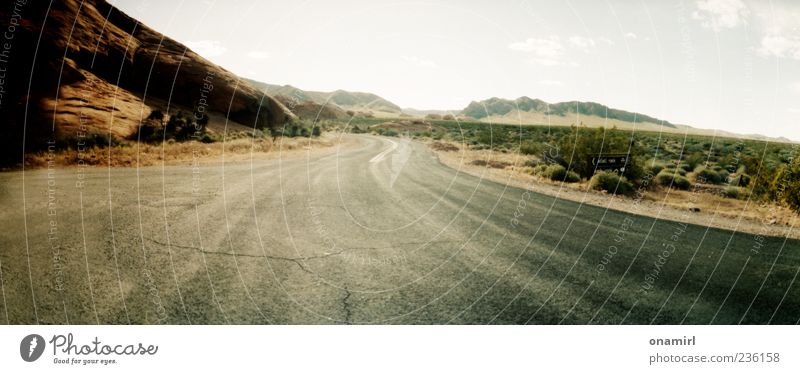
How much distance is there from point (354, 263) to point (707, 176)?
23080 mm

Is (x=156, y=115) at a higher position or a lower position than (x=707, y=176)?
lower

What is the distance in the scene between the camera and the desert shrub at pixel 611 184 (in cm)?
1573

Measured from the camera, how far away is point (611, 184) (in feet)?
52.8

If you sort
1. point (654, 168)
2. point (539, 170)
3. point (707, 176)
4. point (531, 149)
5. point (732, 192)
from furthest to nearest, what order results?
point (531, 149)
point (654, 168)
point (707, 176)
point (539, 170)
point (732, 192)

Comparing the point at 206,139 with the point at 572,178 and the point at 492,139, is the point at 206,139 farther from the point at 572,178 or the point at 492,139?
the point at 492,139

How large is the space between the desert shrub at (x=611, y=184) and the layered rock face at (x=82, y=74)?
53.2 feet

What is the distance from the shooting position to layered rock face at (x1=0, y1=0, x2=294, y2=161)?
15.6m

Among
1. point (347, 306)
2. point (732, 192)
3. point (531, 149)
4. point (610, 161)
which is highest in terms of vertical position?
point (531, 149)

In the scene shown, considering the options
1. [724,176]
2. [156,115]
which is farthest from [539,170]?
[156,115]

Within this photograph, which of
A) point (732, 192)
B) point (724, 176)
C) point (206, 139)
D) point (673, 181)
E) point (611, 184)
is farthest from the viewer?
point (206, 139)

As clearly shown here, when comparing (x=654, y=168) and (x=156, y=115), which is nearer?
(x=654, y=168)

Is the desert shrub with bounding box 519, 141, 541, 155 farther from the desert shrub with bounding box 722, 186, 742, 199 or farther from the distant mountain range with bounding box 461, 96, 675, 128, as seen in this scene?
the distant mountain range with bounding box 461, 96, 675, 128
